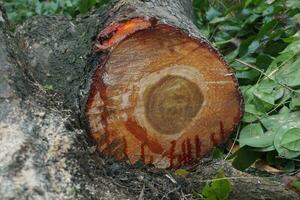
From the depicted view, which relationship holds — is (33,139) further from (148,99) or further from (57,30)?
(57,30)

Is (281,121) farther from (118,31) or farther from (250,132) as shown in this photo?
(118,31)

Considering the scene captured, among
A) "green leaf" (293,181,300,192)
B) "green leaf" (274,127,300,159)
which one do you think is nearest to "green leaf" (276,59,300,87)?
"green leaf" (274,127,300,159)

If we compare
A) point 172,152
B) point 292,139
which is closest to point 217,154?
point 172,152

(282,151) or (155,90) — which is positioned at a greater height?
(155,90)

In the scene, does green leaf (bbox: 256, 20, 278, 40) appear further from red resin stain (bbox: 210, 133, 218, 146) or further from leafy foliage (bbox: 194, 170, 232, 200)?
leafy foliage (bbox: 194, 170, 232, 200)

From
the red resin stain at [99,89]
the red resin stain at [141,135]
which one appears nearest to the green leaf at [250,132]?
the red resin stain at [141,135]

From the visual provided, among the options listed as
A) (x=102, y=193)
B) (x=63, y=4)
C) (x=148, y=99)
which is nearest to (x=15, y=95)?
(x=102, y=193)
